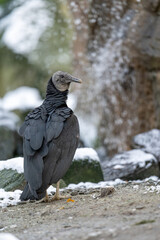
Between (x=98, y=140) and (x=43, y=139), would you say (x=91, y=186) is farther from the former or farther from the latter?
(x=98, y=140)

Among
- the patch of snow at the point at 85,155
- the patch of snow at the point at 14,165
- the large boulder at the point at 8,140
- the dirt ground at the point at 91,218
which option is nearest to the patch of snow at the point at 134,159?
the patch of snow at the point at 85,155

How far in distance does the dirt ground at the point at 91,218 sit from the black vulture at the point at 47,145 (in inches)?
8.2

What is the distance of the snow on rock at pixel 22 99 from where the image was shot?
12297 mm

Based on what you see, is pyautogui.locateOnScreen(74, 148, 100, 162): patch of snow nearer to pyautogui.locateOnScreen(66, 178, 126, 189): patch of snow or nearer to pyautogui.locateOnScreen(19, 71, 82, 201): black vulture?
pyautogui.locateOnScreen(66, 178, 126, 189): patch of snow

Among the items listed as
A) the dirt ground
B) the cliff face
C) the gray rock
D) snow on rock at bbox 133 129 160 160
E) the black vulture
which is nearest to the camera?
the dirt ground

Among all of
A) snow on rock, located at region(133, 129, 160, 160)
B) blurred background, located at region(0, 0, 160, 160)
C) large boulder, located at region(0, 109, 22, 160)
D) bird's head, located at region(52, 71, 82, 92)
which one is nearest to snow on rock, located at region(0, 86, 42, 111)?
blurred background, located at region(0, 0, 160, 160)

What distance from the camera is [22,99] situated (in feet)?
43.3

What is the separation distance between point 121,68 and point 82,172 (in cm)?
437

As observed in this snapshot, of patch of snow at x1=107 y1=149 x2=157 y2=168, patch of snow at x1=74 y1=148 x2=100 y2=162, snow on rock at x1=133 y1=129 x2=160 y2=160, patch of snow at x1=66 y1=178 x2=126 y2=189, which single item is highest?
patch of snow at x1=74 y1=148 x2=100 y2=162

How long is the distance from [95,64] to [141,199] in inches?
250

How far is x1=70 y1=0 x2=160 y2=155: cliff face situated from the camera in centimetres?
850

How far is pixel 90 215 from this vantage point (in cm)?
364

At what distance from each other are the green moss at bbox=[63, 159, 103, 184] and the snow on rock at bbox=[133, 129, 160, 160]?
5.17 ft

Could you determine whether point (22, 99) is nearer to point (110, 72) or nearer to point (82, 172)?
point (110, 72)
